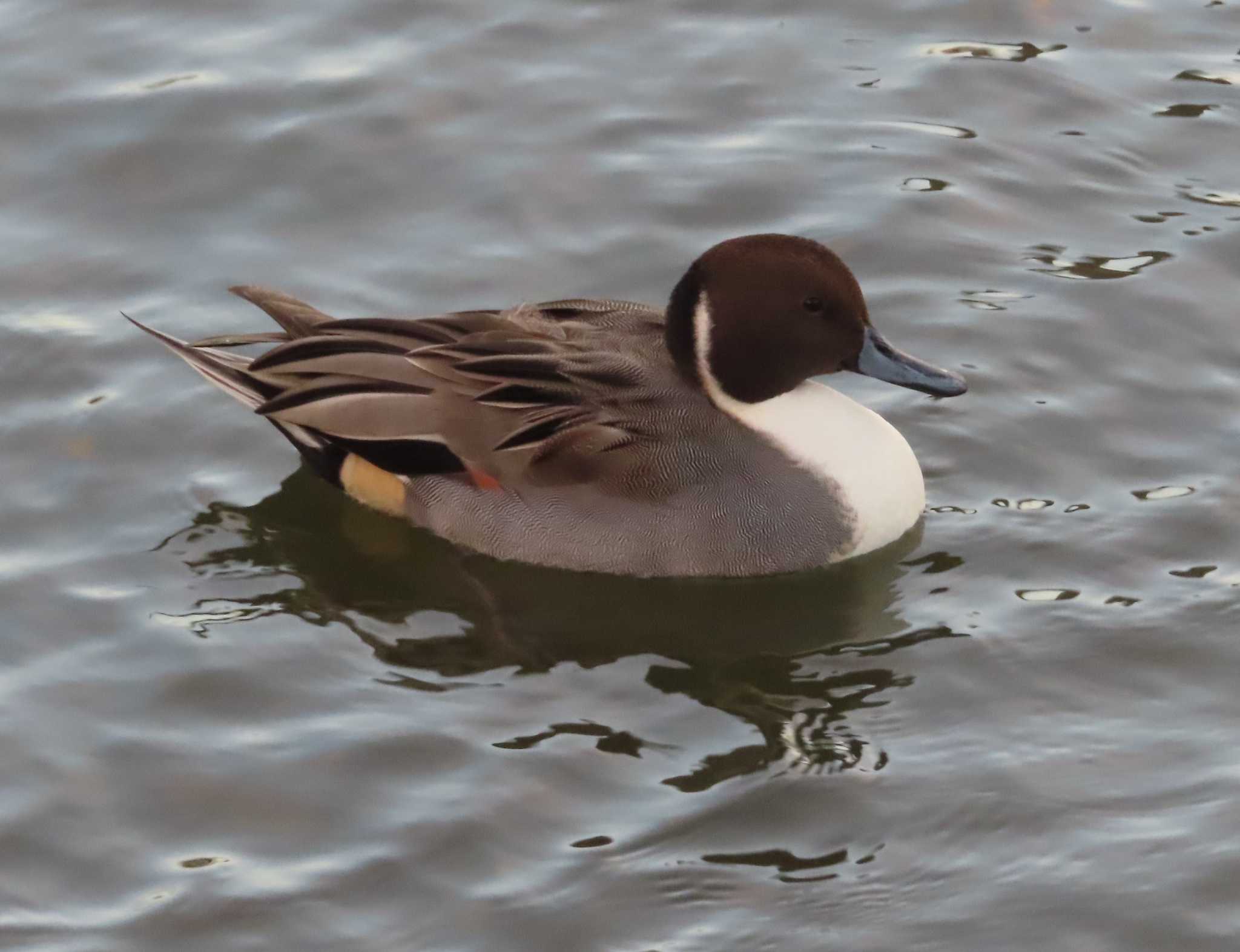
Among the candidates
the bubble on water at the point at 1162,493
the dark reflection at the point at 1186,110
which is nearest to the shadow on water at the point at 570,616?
the bubble on water at the point at 1162,493

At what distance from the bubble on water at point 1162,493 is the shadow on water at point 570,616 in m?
0.85

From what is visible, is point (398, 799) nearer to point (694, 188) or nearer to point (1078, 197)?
point (694, 188)

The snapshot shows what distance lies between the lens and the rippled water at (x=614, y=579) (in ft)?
20.5

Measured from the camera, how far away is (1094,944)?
5.94 meters

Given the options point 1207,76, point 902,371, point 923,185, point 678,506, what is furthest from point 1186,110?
point 678,506

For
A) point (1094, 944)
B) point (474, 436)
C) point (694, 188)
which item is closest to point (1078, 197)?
point (694, 188)

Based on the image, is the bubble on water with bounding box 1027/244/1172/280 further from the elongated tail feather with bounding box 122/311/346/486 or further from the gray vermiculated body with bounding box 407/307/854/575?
the elongated tail feather with bounding box 122/311/346/486

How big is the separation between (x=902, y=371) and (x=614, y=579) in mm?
1233

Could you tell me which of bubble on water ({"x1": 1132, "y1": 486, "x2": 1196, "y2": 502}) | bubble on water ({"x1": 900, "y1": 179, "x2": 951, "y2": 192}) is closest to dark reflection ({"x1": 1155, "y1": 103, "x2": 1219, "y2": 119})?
bubble on water ({"x1": 900, "y1": 179, "x2": 951, "y2": 192})

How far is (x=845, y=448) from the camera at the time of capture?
7680 mm

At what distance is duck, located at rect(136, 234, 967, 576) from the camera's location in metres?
7.59

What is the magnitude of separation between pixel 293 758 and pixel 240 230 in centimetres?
344

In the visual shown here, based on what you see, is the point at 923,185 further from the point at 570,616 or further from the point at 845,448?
the point at 570,616

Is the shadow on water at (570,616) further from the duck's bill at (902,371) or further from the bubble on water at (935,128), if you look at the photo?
the bubble on water at (935,128)
